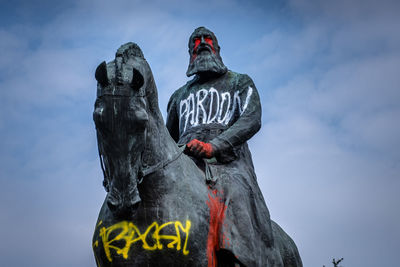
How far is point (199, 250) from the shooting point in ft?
15.2

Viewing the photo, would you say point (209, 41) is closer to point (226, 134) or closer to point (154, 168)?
point (226, 134)

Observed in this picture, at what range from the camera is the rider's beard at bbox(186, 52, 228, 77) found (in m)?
6.88

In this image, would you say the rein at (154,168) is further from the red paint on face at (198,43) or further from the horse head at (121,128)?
the red paint on face at (198,43)

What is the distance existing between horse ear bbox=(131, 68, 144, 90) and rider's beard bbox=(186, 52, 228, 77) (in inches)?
107

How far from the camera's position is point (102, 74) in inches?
164

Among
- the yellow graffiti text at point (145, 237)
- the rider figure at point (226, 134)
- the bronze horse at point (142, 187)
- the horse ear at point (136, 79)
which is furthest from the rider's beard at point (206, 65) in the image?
the yellow graffiti text at point (145, 237)

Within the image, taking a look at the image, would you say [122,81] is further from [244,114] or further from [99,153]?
[244,114]

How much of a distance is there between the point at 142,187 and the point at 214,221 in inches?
36.9

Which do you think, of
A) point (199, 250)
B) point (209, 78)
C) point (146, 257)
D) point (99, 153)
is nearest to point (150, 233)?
point (146, 257)

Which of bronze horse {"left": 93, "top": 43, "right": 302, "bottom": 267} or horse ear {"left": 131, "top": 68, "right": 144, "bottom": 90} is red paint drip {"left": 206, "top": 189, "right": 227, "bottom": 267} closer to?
bronze horse {"left": 93, "top": 43, "right": 302, "bottom": 267}

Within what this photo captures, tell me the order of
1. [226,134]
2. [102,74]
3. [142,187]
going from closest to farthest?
[102,74] → [142,187] → [226,134]

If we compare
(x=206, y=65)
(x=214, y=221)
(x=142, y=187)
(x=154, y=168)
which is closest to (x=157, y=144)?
(x=154, y=168)

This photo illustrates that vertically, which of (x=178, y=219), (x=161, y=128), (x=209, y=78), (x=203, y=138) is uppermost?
(x=209, y=78)

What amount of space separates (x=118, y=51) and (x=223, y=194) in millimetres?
1960
